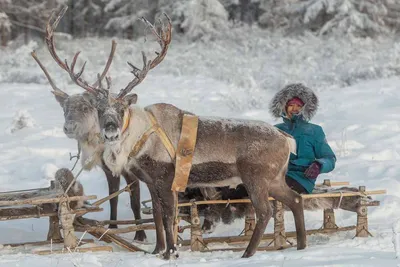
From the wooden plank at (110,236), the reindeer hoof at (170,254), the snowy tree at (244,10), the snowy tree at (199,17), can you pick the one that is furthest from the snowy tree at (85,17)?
the reindeer hoof at (170,254)

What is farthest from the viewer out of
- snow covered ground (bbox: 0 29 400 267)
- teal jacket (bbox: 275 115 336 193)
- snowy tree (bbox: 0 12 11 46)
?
snowy tree (bbox: 0 12 11 46)

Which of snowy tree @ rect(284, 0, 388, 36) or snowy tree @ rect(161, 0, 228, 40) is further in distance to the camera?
snowy tree @ rect(161, 0, 228, 40)

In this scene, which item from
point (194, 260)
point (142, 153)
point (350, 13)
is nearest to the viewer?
point (194, 260)

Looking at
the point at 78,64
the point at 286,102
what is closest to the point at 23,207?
the point at 286,102

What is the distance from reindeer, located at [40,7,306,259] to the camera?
5902 millimetres

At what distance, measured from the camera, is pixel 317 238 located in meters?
6.89

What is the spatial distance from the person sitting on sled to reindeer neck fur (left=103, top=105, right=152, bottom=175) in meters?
1.72

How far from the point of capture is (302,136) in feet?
23.0

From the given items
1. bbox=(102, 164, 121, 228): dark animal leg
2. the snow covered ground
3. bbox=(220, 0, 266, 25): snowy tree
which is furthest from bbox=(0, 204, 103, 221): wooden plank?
bbox=(220, 0, 266, 25): snowy tree

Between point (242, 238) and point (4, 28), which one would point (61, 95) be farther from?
point (4, 28)

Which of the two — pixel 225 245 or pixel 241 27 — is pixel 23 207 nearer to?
pixel 225 245

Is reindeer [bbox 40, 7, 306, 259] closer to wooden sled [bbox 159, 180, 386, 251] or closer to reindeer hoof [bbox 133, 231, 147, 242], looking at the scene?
wooden sled [bbox 159, 180, 386, 251]

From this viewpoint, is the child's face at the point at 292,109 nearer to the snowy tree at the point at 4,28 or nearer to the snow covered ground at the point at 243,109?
the snow covered ground at the point at 243,109

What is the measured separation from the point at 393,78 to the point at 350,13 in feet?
24.2
